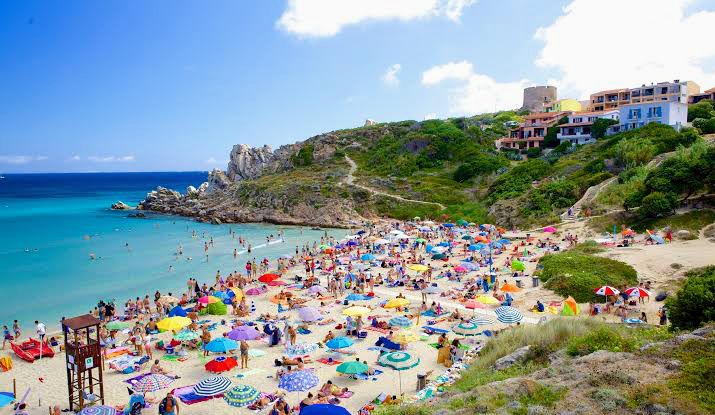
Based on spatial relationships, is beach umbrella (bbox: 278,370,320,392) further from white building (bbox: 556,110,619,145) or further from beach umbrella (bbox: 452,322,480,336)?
white building (bbox: 556,110,619,145)

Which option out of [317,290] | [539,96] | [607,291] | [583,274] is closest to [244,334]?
[317,290]

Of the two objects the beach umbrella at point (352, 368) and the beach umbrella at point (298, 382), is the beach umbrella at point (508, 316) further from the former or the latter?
the beach umbrella at point (298, 382)

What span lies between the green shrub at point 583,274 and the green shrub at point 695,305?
8.73 metres

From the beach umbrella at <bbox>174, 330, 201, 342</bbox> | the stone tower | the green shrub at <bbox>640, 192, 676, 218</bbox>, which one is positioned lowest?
the beach umbrella at <bbox>174, 330, 201, 342</bbox>

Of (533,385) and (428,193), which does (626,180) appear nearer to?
(428,193)

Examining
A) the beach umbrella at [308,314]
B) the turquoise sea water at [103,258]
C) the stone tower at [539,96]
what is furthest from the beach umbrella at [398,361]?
the stone tower at [539,96]

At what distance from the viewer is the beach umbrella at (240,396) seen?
12.5m

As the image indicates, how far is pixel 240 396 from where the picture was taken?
1252 centimetres

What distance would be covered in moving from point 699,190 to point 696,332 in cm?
3083

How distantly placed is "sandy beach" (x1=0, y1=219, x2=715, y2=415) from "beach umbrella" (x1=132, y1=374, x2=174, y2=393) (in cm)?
52

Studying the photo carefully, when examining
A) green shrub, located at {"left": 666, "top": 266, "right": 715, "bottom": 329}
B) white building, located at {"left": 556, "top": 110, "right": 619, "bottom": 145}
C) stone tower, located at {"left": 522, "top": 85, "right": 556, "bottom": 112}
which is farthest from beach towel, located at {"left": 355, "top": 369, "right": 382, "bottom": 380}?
stone tower, located at {"left": 522, "top": 85, "right": 556, "bottom": 112}

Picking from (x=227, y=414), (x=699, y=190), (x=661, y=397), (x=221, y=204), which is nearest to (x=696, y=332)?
(x=661, y=397)

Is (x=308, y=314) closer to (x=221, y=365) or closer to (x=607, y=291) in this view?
(x=221, y=365)

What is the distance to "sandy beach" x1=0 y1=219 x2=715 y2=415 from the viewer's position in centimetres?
1441
